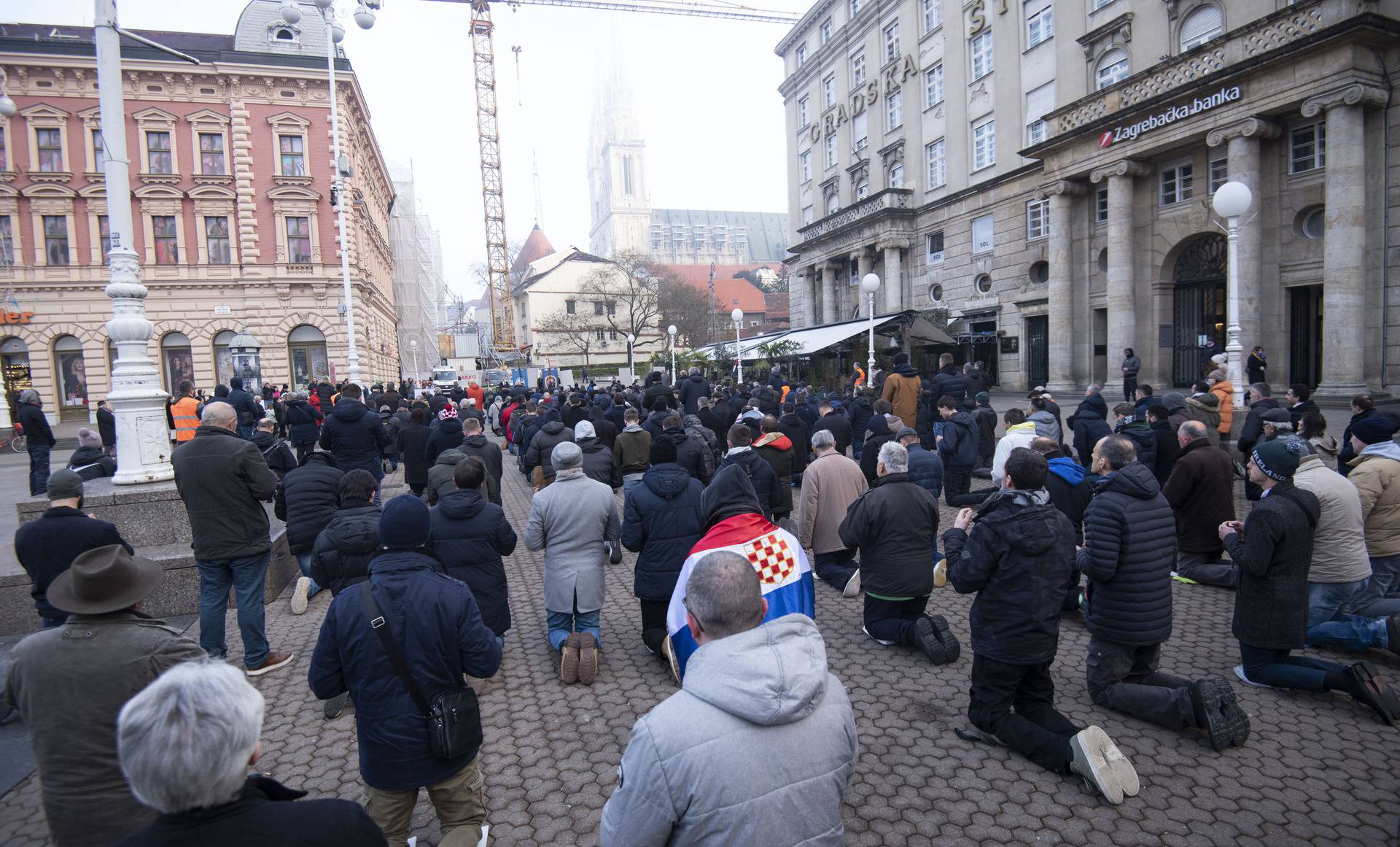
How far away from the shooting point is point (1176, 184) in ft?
70.4

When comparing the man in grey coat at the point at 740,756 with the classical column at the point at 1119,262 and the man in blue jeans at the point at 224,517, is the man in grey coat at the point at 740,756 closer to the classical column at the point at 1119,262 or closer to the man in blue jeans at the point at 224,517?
the man in blue jeans at the point at 224,517

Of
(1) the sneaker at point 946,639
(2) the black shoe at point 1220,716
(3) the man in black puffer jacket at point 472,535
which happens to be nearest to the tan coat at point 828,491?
(1) the sneaker at point 946,639

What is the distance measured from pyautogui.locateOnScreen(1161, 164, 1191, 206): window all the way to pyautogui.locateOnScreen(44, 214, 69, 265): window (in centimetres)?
4470

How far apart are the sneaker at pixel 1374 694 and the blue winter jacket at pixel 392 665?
518 cm

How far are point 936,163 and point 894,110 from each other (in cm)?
468

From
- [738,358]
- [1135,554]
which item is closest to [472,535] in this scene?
[1135,554]

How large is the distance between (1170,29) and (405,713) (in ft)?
89.3

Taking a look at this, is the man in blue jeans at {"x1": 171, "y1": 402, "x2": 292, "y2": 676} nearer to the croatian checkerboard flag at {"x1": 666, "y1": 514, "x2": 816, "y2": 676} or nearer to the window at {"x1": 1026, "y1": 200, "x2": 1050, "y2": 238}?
the croatian checkerboard flag at {"x1": 666, "y1": 514, "x2": 816, "y2": 676}

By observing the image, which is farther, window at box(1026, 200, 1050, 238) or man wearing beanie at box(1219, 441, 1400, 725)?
window at box(1026, 200, 1050, 238)

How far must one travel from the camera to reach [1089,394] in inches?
412

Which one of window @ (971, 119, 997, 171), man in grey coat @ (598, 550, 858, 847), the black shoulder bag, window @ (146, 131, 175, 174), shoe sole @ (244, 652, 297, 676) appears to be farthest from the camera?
window @ (146, 131, 175, 174)

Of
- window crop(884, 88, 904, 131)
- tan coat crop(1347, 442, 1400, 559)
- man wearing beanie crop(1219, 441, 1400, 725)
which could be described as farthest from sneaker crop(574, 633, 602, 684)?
window crop(884, 88, 904, 131)

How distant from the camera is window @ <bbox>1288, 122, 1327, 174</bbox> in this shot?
17.7 meters

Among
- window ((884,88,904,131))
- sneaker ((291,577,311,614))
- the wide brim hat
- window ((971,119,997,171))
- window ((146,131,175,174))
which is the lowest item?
sneaker ((291,577,311,614))
